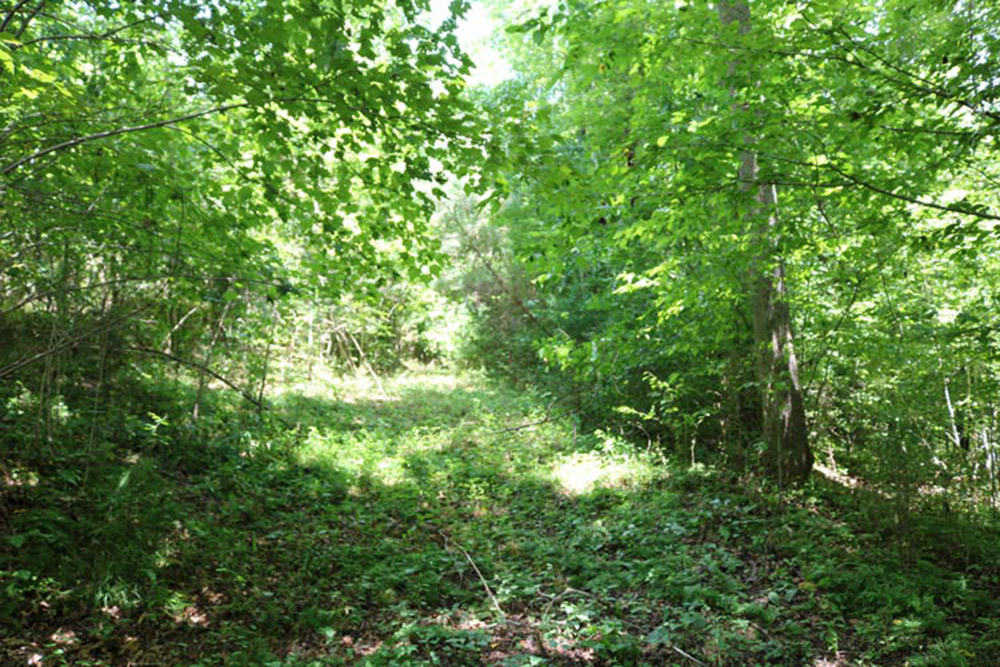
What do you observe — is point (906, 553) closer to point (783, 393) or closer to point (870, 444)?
point (870, 444)

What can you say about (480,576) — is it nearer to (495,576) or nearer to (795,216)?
(495,576)

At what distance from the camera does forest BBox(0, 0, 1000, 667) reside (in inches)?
148

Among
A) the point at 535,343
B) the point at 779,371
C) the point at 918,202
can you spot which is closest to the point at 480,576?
the point at 535,343

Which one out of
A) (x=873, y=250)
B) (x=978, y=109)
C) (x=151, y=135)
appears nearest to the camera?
(x=978, y=109)

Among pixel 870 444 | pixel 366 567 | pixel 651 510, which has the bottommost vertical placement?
pixel 366 567

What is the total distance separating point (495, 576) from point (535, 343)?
388 centimetres

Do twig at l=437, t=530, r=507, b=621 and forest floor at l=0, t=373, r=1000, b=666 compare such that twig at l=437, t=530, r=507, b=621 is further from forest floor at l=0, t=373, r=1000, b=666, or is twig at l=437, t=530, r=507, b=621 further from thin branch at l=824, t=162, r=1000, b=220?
thin branch at l=824, t=162, r=1000, b=220

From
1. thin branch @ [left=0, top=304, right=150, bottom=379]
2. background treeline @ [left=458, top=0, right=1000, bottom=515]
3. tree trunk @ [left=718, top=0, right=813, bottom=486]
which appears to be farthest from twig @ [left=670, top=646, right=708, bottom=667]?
thin branch @ [left=0, top=304, right=150, bottom=379]

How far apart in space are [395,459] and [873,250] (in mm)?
6799

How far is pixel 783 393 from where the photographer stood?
705 centimetres

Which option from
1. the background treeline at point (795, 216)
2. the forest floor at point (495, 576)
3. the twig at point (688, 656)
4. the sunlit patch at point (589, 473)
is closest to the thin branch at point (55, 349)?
the forest floor at point (495, 576)

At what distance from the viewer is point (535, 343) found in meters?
8.49

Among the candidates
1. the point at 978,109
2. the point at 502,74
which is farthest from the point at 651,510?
the point at 502,74

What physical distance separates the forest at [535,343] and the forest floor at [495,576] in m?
0.03
